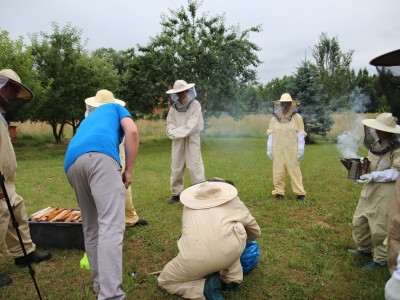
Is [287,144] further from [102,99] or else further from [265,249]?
[102,99]

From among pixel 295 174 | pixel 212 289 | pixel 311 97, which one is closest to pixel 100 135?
pixel 212 289

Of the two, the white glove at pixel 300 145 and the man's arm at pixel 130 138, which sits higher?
the man's arm at pixel 130 138

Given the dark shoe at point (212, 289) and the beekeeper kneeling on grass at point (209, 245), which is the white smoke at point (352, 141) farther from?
the dark shoe at point (212, 289)

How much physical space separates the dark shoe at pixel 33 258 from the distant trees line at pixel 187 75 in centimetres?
1180

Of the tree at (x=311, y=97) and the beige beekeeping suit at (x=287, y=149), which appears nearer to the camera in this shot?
the beige beekeeping suit at (x=287, y=149)

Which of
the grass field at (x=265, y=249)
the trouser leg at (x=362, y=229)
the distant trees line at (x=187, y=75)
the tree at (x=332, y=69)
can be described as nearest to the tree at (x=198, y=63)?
the distant trees line at (x=187, y=75)

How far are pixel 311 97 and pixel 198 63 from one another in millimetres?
6494

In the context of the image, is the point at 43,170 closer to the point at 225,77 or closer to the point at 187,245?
the point at 187,245

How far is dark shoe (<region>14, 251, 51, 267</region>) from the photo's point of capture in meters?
3.96

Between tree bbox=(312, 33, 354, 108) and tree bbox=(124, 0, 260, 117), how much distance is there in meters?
4.43

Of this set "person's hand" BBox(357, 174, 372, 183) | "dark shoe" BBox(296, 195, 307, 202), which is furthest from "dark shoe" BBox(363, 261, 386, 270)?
"dark shoe" BBox(296, 195, 307, 202)

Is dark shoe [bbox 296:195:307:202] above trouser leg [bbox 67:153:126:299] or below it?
below

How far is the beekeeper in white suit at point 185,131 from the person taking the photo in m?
6.18

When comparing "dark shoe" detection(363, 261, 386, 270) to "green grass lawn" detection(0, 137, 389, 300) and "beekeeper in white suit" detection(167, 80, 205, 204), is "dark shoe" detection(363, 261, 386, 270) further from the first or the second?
"beekeeper in white suit" detection(167, 80, 205, 204)
